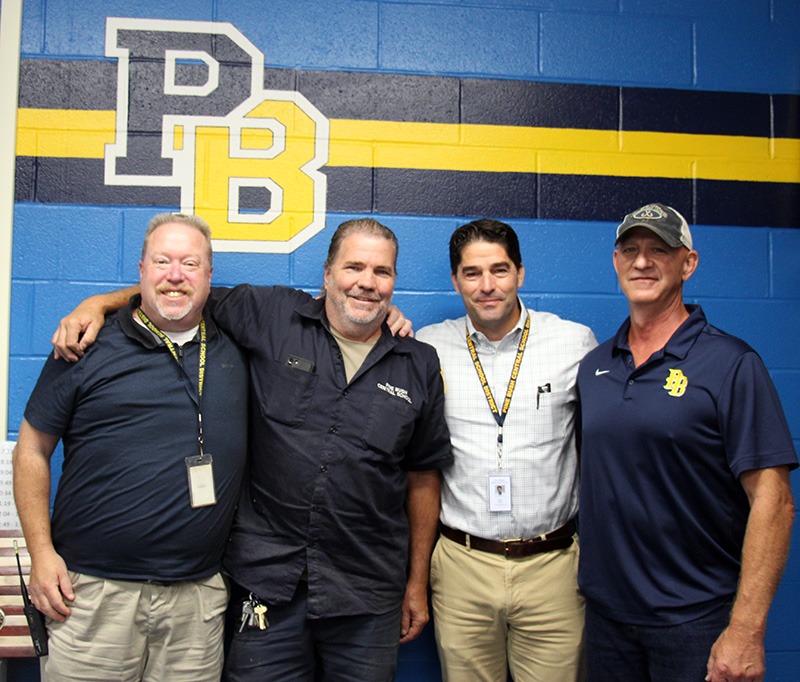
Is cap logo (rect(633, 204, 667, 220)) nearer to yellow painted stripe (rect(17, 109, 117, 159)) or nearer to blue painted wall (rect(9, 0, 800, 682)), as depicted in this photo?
blue painted wall (rect(9, 0, 800, 682))

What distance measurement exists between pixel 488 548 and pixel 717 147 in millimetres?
1839

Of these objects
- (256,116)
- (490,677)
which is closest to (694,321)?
(490,677)

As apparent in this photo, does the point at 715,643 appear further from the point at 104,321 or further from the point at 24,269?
the point at 24,269

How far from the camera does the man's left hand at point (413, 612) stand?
1850 millimetres

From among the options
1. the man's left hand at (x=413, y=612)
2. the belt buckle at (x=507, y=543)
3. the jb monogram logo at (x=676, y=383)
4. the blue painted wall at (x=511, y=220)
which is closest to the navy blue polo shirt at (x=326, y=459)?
the man's left hand at (x=413, y=612)

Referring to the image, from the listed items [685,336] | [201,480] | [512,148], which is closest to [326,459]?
[201,480]

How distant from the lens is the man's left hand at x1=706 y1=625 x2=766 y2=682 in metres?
1.38

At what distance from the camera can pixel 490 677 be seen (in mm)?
1788

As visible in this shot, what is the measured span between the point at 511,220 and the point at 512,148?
29 cm

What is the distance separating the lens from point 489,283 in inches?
70.6

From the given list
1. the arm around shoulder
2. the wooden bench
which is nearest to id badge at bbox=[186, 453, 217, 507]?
the arm around shoulder

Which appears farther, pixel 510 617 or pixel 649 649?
pixel 510 617

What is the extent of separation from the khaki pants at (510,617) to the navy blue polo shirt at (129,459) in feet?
2.59

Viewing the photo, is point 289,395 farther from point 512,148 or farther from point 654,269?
point 512,148
